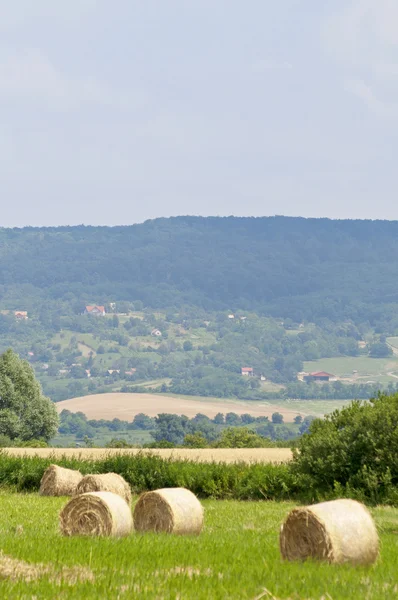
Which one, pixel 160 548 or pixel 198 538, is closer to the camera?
pixel 160 548

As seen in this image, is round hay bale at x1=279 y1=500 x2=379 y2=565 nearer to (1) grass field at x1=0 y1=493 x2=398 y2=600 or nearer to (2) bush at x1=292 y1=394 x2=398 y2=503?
(1) grass field at x1=0 y1=493 x2=398 y2=600

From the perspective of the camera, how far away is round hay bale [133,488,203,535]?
658 inches

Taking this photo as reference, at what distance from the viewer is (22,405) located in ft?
255

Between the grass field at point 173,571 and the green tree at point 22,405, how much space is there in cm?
6155

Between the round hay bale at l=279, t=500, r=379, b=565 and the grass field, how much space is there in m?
0.27

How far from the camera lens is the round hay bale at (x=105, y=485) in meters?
22.7

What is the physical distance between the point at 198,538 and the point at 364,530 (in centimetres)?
465

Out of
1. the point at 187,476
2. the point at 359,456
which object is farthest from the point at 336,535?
the point at 187,476

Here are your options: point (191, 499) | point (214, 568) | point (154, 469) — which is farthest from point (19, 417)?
point (214, 568)

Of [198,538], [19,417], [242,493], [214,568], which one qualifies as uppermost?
[214,568]

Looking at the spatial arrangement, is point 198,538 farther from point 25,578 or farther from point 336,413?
point 336,413

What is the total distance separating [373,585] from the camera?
424 inches

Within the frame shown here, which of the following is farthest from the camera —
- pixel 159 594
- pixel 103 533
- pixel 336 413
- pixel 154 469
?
pixel 154 469

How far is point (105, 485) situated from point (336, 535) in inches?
445
